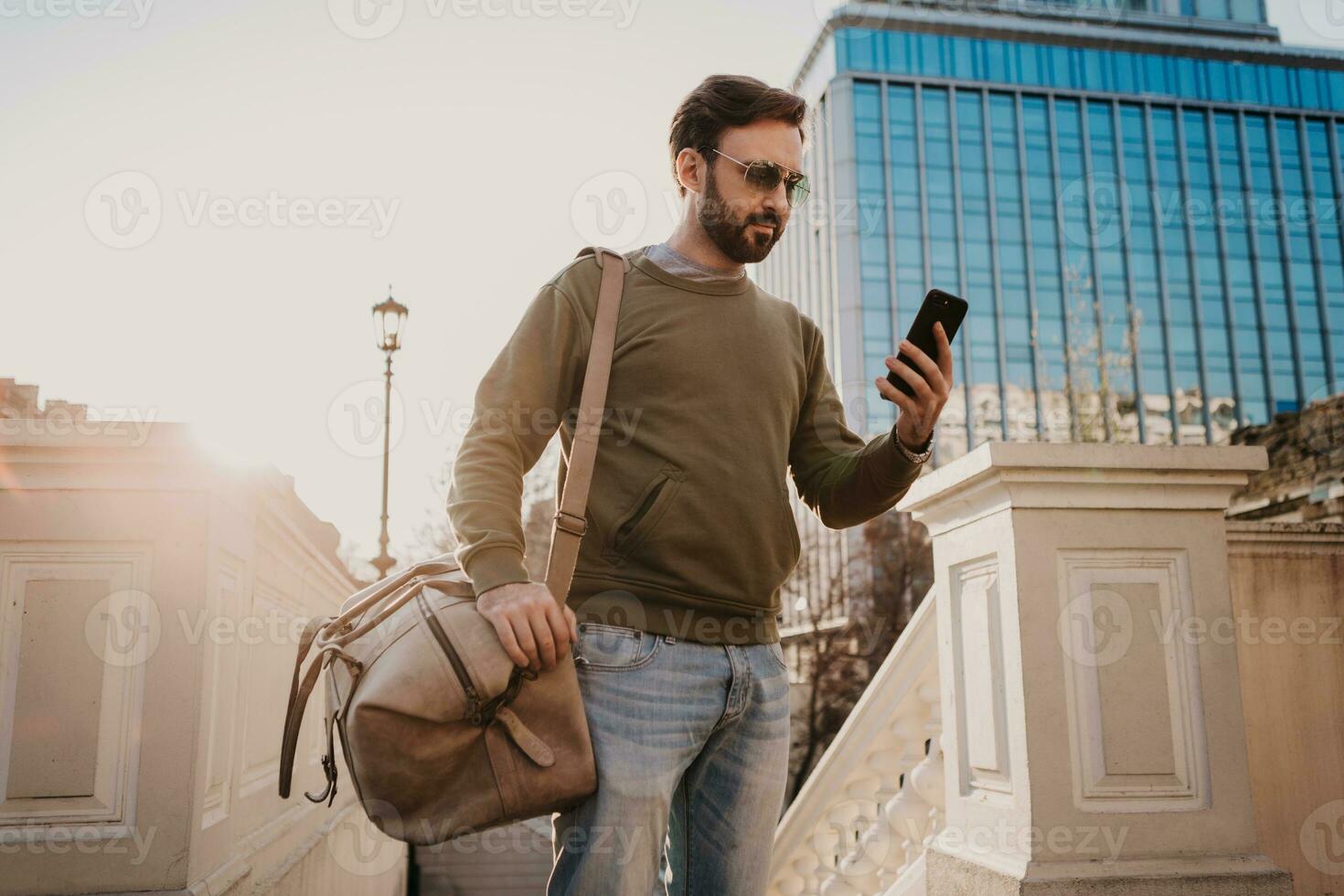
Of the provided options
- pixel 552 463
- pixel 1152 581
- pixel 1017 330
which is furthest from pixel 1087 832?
pixel 1017 330

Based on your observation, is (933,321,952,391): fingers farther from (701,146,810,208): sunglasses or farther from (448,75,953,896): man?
(701,146,810,208): sunglasses

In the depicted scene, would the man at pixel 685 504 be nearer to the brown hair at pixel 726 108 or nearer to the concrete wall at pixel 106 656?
the brown hair at pixel 726 108

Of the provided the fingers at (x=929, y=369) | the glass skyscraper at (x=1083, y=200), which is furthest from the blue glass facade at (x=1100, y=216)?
the fingers at (x=929, y=369)

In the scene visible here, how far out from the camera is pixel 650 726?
2.11 m

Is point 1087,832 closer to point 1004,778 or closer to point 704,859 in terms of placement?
point 1004,778

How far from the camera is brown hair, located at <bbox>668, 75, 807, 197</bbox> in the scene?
98.0 inches

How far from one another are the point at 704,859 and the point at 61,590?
6.42 ft

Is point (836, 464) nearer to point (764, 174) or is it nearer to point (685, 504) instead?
point (685, 504)

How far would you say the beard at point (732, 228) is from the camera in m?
2.45

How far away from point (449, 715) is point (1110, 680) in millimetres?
2134

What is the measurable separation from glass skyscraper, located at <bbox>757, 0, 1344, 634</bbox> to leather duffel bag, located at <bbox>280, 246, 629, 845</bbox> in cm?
6289

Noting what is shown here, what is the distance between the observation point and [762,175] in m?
2.43

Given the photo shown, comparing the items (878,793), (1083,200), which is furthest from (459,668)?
(1083,200)

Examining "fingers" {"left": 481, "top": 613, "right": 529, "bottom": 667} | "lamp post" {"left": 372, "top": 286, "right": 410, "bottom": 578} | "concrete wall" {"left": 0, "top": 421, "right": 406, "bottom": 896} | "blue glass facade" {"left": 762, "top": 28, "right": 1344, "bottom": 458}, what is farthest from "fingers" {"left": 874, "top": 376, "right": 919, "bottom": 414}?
"blue glass facade" {"left": 762, "top": 28, "right": 1344, "bottom": 458}
